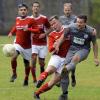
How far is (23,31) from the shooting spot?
14.4 meters

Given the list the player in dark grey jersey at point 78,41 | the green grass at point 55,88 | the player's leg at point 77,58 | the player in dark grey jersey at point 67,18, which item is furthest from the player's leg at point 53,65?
the player in dark grey jersey at point 67,18

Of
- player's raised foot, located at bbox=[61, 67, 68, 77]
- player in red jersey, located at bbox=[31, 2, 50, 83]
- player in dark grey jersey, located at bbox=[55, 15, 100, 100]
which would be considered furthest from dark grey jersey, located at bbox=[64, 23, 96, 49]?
player in red jersey, located at bbox=[31, 2, 50, 83]

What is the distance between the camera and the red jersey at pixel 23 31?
14.4 m

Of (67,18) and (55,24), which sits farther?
(67,18)

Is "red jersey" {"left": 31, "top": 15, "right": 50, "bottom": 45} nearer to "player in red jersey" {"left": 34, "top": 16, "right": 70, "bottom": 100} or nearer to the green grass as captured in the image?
the green grass

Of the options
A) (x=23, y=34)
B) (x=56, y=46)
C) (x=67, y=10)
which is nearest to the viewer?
(x=56, y=46)

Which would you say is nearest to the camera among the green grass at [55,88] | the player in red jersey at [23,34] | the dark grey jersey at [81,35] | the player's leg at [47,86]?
the player's leg at [47,86]

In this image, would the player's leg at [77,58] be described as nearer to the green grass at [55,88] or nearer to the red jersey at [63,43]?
the red jersey at [63,43]

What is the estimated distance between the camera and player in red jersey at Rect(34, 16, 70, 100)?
11570 mm

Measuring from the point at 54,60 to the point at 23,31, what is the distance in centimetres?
272

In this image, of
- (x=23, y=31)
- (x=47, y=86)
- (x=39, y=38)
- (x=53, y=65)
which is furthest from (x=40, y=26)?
(x=47, y=86)

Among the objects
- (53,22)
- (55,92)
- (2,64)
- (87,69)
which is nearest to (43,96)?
(55,92)

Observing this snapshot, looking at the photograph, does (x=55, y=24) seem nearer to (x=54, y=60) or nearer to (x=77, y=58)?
(x=54, y=60)

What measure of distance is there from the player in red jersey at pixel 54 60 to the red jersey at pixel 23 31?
2290mm
